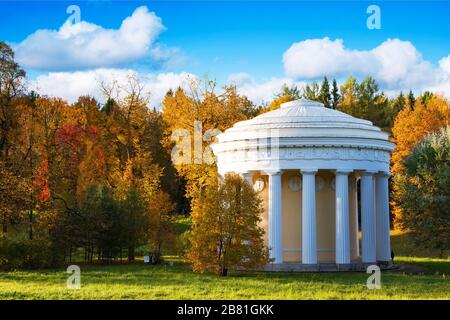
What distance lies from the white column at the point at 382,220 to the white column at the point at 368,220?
1.63 meters

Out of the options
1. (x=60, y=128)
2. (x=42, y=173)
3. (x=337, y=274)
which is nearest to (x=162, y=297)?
(x=337, y=274)

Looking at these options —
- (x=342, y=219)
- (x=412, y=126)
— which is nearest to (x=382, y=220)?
(x=342, y=219)

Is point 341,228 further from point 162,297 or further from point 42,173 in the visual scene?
point 42,173

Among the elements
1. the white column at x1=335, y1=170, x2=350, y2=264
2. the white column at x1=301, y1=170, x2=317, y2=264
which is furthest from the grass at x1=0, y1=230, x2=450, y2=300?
the white column at x1=335, y1=170, x2=350, y2=264

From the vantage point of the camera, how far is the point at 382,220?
39.7 m

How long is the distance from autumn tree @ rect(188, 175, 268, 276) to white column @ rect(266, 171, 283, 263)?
2935mm

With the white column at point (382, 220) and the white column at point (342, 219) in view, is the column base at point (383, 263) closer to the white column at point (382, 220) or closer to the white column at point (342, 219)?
the white column at point (382, 220)

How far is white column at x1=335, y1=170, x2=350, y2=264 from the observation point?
36250mm

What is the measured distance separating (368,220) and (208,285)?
13278 millimetres

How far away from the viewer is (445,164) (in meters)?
34.4

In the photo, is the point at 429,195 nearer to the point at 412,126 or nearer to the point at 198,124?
the point at 198,124
